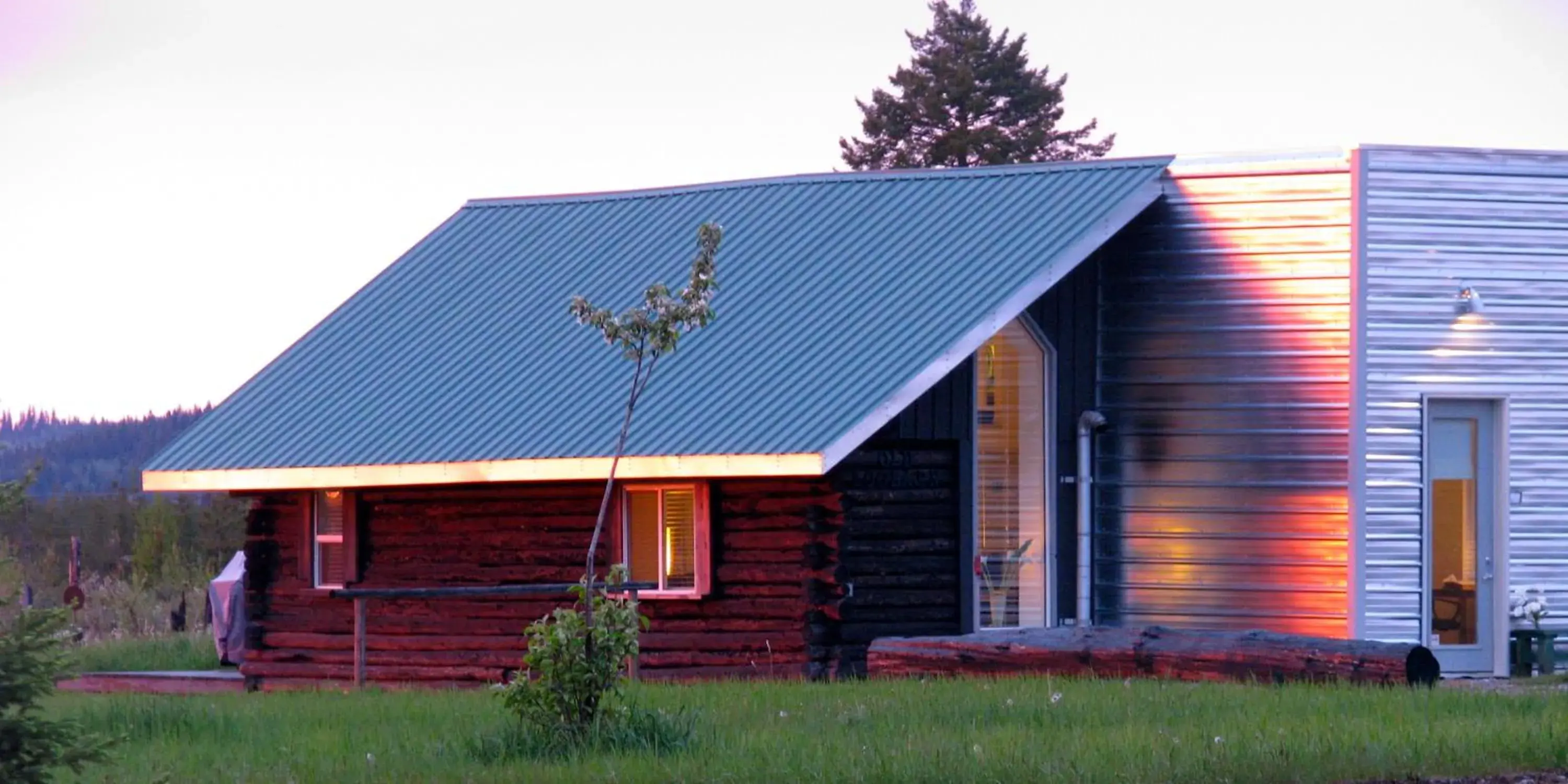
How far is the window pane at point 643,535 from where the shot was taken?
2283 cm

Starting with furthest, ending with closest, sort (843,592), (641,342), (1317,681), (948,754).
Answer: (843,592) < (1317,681) < (641,342) < (948,754)

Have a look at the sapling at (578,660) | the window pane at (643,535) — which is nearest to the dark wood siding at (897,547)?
the window pane at (643,535)

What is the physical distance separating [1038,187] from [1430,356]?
4551mm

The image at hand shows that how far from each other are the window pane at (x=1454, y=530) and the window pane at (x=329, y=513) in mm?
11609

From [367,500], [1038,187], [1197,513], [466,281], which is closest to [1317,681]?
[1197,513]

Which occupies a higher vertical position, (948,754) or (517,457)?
(517,457)

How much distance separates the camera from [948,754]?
13.0 meters

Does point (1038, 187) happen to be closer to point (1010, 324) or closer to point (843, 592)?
point (1010, 324)

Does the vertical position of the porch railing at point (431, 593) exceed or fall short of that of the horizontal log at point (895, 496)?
it falls short

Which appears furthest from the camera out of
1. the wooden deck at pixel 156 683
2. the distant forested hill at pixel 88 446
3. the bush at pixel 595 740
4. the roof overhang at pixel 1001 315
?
the distant forested hill at pixel 88 446

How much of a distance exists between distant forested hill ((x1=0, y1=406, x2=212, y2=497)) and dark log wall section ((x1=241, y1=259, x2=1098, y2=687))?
77.7 m

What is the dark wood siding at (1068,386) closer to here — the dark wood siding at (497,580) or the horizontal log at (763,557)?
the dark wood siding at (497,580)

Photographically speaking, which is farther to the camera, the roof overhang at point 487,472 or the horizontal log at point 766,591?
the horizontal log at point 766,591

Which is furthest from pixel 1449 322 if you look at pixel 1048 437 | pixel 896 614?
pixel 896 614
